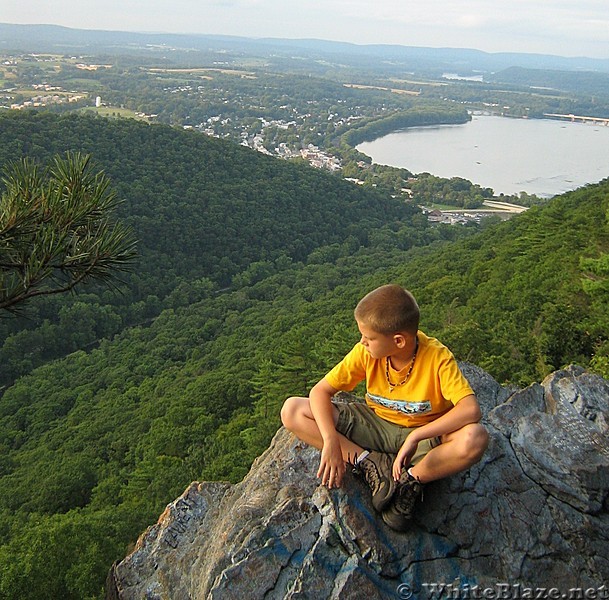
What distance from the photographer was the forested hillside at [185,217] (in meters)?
28.0

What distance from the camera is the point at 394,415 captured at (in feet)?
9.71

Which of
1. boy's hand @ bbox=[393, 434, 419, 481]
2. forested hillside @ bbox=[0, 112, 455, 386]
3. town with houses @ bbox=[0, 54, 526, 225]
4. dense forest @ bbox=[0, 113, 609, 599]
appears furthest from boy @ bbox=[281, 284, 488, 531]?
town with houses @ bbox=[0, 54, 526, 225]

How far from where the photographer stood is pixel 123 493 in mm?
11172

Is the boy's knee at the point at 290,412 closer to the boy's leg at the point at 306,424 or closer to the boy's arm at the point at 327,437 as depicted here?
the boy's leg at the point at 306,424

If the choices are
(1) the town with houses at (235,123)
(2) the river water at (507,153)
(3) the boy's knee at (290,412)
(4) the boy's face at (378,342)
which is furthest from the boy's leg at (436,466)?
(2) the river water at (507,153)

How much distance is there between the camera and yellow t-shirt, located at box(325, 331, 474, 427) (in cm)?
275

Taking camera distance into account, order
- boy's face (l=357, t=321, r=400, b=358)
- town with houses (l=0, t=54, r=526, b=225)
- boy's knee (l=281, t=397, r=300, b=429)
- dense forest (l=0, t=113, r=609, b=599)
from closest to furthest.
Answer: boy's face (l=357, t=321, r=400, b=358), boy's knee (l=281, t=397, r=300, b=429), dense forest (l=0, t=113, r=609, b=599), town with houses (l=0, t=54, r=526, b=225)

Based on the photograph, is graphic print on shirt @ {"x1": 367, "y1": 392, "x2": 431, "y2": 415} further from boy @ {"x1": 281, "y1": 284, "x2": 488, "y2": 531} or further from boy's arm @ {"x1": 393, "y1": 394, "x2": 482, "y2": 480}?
boy's arm @ {"x1": 393, "y1": 394, "x2": 482, "y2": 480}

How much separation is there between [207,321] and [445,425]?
26017mm

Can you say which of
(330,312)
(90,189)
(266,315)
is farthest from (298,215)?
(90,189)

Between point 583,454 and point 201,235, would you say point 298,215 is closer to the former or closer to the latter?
point 201,235

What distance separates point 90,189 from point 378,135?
94944 mm

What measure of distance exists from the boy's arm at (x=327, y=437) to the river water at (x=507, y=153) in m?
53.6

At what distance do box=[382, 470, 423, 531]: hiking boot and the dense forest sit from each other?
2.31 m
